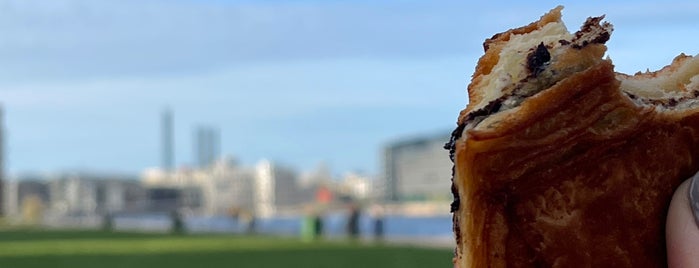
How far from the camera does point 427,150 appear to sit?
7112 cm

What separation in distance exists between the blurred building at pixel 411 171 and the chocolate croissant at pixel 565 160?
68037mm

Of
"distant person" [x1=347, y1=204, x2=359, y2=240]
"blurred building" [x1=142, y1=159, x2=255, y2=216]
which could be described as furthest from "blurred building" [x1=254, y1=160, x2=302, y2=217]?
"distant person" [x1=347, y1=204, x2=359, y2=240]

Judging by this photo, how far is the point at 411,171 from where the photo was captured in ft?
243

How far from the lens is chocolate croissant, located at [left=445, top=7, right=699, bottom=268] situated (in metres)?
1.58

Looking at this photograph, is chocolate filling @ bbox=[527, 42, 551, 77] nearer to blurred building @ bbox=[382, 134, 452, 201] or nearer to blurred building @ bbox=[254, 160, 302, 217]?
blurred building @ bbox=[382, 134, 452, 201]

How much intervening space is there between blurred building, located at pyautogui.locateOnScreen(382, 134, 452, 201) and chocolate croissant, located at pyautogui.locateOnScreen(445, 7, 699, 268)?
68.0m

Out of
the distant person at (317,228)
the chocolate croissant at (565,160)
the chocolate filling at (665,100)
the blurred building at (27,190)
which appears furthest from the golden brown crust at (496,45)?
the blurred building at (27,190)

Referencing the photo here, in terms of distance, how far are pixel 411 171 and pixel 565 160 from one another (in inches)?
2854

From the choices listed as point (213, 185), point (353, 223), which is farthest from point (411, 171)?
point (213, 185)

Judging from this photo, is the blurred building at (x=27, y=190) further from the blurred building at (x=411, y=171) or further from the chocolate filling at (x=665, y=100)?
the chocolate filling at (x=665, y=100)

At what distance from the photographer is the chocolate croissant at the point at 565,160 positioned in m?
1.58

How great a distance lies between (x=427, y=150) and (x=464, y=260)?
229 feet

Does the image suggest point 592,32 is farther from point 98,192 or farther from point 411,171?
point 98,192

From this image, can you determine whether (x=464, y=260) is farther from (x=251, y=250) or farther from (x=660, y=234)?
(x=251, y=250)
